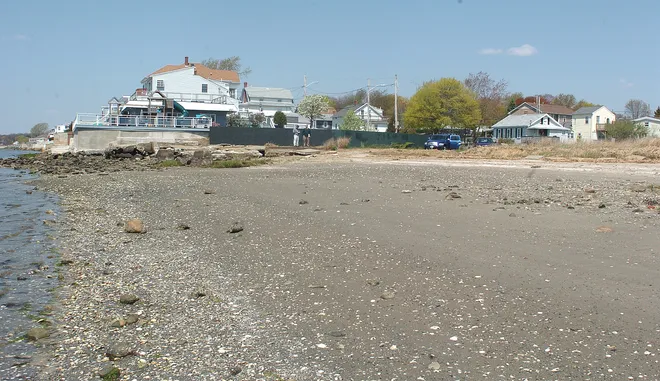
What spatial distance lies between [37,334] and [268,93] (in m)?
108

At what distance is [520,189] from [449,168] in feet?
28.1

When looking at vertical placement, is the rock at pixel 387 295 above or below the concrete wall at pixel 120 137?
below

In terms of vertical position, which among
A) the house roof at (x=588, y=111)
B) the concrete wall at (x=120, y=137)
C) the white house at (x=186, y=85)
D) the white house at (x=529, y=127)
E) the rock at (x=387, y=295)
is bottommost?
the rock at (x=387, y=295)

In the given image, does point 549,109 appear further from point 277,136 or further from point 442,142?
point 277,136

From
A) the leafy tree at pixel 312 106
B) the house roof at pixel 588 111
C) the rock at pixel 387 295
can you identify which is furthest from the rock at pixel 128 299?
the house roof at pixel 588 111

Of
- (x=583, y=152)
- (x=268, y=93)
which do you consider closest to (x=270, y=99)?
(x=268, y=93)

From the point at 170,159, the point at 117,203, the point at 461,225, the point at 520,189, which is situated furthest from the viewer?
the point at 170,159

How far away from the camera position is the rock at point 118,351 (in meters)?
5.80

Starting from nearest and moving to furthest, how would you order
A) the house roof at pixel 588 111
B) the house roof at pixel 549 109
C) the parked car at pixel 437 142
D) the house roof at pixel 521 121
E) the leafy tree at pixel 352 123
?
the parked car at pixel 437 142
the leafy tree at pixel 352 123
the house roof at pixel 521 121
the house roof at pixel 588 111
the house roof at pixel 549 109

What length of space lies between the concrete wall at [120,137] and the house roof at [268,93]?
2334 inches

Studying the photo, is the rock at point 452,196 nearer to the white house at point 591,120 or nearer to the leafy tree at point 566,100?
the white house at point 591,120

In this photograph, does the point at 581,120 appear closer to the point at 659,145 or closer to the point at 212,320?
the point at 659,145

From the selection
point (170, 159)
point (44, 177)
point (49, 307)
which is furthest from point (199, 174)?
point (49, 307)

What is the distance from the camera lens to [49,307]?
7695 mm
